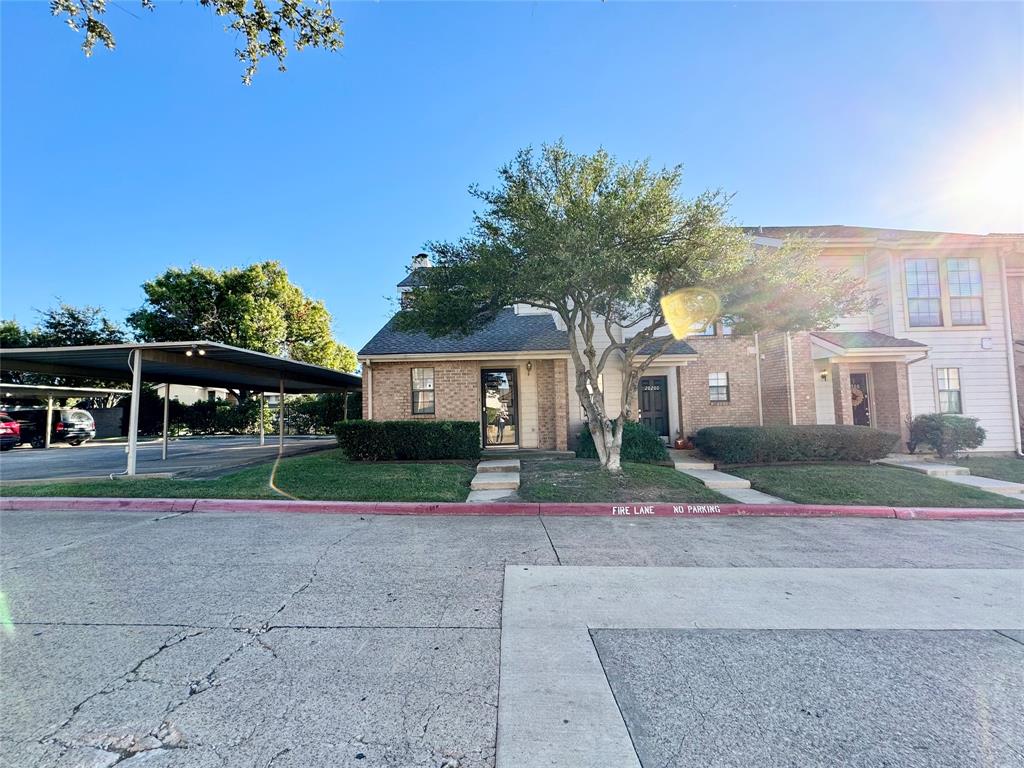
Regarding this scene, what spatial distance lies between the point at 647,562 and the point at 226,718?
387 cm

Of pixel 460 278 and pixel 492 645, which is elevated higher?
pixel 460 278

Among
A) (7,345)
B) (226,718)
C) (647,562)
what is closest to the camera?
(226,718)

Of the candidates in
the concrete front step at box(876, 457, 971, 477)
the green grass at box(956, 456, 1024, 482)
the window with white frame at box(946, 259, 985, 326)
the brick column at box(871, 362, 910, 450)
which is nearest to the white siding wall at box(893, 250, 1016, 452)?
the window with white frame at box(946, 259, 985, 326)

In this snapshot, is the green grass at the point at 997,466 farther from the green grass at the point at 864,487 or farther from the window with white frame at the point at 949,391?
the green grass at the point at 864,487

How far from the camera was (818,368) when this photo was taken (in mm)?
13141

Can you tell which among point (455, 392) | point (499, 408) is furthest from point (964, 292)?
point (455, 392)

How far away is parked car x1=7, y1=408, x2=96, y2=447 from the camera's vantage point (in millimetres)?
18750

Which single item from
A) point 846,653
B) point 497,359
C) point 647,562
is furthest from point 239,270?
point 846,653

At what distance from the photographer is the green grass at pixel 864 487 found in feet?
26.1

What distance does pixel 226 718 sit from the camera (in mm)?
2383

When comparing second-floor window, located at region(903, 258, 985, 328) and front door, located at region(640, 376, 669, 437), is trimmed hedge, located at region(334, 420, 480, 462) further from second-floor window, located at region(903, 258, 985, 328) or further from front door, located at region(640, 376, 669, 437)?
second-floor window, located at region(903, 258, 985, 328)

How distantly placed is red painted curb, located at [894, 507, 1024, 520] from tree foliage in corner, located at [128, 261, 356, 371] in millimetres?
26140

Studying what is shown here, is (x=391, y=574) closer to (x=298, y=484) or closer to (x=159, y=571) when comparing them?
(x=159, y=571)

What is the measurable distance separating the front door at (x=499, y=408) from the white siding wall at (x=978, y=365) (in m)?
10.7
